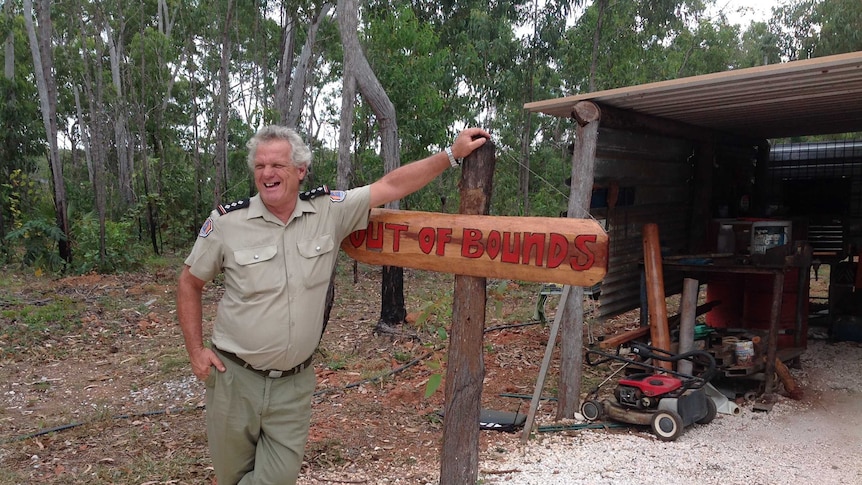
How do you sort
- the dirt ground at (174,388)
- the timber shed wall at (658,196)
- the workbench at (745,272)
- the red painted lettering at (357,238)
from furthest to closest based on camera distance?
the timber shed wall at (658,196) < the workbench at (745,272) < the dirt ground at (174,388) < the red painted lettering at (357,238)

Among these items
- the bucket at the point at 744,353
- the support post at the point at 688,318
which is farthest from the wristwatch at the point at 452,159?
the bucket at the point at 744,353

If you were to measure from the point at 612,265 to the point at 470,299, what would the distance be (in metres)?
3.94

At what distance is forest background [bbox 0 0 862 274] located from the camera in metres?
12.2

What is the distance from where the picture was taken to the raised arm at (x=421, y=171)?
2.72 meters

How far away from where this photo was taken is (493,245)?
2703mm

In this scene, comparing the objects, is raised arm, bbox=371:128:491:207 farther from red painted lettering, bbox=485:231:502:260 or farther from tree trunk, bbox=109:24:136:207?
tree trunk, bbox=109:24:136:207

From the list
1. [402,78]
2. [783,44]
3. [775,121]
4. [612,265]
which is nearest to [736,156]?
[775,121]

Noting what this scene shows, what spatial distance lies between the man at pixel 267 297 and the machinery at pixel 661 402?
10.4 feet

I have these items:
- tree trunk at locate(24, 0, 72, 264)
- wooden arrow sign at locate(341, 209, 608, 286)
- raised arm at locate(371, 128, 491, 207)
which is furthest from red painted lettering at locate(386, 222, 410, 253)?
tree trunk at locate(24, 0, 72, 264)

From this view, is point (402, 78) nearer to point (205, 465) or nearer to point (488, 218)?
point (205, 465)

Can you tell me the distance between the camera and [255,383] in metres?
2.80

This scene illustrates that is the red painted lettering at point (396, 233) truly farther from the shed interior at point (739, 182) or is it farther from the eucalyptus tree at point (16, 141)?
the eucalyptus tree at point (16, 141)

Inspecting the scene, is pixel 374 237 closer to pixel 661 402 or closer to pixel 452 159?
pixel 452 159

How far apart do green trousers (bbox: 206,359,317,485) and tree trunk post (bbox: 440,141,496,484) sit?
0.64 m
